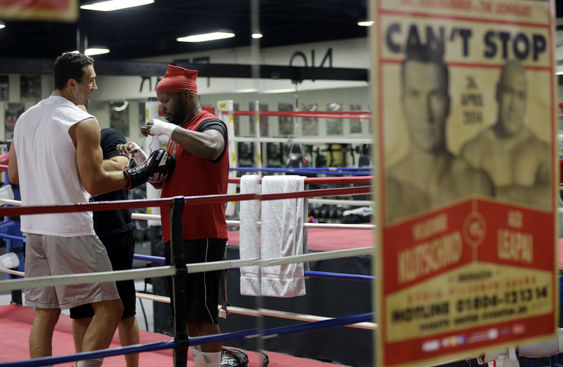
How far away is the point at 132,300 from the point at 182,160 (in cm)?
Result: 57

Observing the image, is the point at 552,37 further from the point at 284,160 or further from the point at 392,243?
the point at 284,160

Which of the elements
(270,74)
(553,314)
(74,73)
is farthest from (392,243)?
(270,74)

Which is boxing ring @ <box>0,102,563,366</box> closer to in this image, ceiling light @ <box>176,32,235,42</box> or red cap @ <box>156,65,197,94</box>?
red cap @ <box>156,65,197,94</box>

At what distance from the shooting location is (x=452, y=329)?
3.81 feet

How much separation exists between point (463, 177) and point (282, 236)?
8.78 feet

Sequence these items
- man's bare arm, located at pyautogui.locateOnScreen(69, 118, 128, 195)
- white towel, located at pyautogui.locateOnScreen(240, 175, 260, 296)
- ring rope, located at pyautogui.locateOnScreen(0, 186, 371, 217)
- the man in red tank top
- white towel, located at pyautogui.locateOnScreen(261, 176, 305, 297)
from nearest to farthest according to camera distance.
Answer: ring rope, located at pyautogui.locateOnScreen(0, 186, 371, 217) → man's bare arm, located at pyautogui.locateOnScreen(69, 118, 128, 195) → the man in red tank top → white towel, located at pyautogui.locateOnScreen(261, 176, 305, 297) → white towel, located at pyautogui.locateOnScreen(240, 175, 260, 296)

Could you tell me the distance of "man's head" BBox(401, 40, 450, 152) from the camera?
1.10 metres

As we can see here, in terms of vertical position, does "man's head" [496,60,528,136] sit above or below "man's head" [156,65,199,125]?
below

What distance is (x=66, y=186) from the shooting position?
2357mm

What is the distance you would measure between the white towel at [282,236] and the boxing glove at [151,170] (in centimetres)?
124

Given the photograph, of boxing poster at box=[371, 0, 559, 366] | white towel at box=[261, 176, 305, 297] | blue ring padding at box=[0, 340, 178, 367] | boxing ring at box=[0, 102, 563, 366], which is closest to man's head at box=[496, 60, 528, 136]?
boxing poster at box=[371, 0, 559, 366]

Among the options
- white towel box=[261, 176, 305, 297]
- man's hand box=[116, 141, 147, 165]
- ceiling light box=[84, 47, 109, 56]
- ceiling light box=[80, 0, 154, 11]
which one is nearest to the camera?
man's hand box=[116, 141, 147, 165]

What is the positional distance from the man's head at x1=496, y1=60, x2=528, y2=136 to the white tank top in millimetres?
1467

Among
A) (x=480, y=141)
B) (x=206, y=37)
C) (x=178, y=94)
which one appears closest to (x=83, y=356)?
(x=178, y=94)
